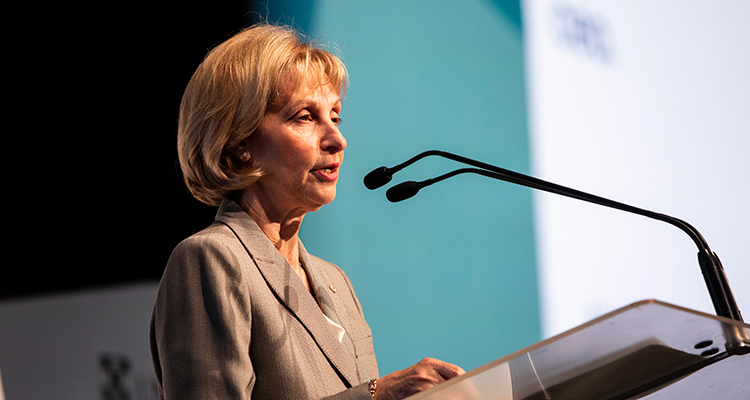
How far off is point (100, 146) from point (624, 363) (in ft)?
5.42

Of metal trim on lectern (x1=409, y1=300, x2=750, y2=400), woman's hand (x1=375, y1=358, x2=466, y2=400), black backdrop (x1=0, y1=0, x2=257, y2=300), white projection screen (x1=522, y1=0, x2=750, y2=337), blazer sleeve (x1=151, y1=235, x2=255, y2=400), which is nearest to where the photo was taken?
metal trim on lectern (x1=409, y1=300, x2=750, y2=400)

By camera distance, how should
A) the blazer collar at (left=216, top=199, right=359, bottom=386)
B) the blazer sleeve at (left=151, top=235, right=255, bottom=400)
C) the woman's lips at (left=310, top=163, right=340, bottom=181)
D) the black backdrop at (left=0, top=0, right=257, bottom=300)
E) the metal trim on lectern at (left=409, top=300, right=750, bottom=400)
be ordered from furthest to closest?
1. the black backdrop at (left=0, top=0, right=257, bottom=300)
2. the woman's lips at (left=310, top=163, right=340, bottom=181)
3. the blazer collar at (left=216, top=199, right=359, bottom=386)
4. the blazer sleeve at (left=151, top=235, right=255, bottom=400)
5. the metal trim on lectern at (left=409, top=300, right=750, bottom=400)

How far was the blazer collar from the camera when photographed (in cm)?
125

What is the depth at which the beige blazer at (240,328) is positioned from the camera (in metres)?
1.07

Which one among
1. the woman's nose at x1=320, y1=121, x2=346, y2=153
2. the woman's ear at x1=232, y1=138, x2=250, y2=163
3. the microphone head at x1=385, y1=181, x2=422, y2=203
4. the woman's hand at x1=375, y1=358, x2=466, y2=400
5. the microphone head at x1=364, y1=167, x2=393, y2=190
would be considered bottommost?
the woman's hand at x1=375, y1=358, x2=466, y2=400

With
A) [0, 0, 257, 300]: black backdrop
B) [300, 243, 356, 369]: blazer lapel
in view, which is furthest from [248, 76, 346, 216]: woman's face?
[0, 0, 257, 300]: black backdrop

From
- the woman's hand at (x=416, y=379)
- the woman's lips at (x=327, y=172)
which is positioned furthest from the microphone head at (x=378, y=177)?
the woman's hand at (x=416, y=379)

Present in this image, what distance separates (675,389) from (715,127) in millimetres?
3207

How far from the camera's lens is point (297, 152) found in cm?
134

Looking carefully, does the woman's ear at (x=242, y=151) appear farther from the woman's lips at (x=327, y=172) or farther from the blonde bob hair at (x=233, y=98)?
the woman's lips at (x=327, y=172)

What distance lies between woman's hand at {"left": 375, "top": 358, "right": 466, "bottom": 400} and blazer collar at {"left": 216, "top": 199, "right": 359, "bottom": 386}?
232mm

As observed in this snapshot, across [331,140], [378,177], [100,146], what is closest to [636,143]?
[331,140]

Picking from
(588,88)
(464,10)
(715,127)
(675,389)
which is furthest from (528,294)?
(675,389)

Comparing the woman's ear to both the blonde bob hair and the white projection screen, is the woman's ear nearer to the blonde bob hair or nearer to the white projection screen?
the blonde bob hair
